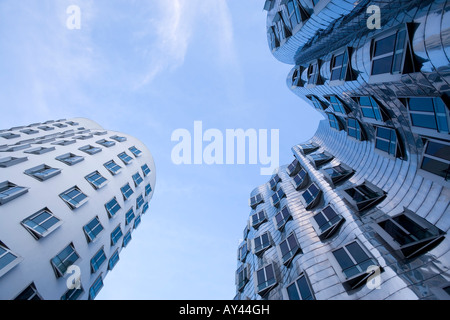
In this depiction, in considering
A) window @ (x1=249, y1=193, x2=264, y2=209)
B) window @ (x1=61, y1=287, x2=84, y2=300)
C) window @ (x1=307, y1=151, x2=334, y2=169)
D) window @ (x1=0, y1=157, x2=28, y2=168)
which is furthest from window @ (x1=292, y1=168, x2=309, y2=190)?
window @ (x1=0, y1=157, x2=28, y2=168)

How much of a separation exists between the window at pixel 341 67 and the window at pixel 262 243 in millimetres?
15954

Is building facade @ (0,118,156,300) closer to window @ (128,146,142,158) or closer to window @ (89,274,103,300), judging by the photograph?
window @ (89,274,103,300)

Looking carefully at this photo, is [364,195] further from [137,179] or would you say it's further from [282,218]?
[137,179]

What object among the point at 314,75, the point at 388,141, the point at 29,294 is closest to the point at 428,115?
the point at 388,141

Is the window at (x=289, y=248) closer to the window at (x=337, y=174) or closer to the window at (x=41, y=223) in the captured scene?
the window at (x=337, y=174)

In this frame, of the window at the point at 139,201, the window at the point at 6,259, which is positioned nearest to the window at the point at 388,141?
the window at the point at 6,259

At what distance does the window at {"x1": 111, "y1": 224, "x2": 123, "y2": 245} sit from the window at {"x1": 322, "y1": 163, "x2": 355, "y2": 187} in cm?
2246

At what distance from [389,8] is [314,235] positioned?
16.6 m

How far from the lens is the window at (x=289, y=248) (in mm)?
15637

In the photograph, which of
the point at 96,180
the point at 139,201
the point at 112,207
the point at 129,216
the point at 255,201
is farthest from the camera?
the point at 255,201

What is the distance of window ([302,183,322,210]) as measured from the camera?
62.1ft

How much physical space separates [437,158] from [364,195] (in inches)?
204

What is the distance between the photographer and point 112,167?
24938 mm
